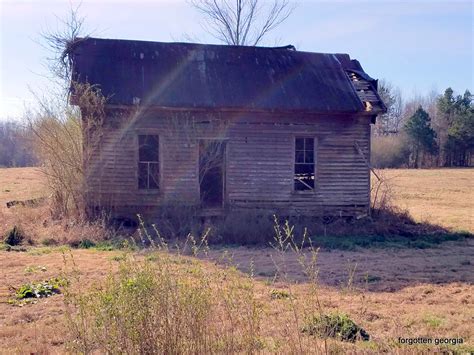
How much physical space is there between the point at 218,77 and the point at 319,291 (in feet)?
32.7

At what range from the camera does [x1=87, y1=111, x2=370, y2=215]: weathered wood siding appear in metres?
14.8

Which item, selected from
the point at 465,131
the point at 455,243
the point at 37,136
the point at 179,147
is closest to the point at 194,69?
the point at 179,147

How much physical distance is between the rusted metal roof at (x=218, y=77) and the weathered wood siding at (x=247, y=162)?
1.47 feet

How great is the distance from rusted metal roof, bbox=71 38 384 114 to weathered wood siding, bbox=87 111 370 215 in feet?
1.47

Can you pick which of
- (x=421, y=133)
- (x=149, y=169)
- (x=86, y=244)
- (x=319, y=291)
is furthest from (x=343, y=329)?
(x=421, y=133)

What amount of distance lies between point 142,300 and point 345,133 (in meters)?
13.0

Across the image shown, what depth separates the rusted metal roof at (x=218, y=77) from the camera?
15273mm

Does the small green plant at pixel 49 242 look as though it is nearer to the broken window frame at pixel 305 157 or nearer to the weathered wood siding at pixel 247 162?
the weathered wood siding at pixel 247 162

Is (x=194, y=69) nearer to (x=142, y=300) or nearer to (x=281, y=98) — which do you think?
(x=281, y=98)

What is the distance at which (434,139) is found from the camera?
59500 mm

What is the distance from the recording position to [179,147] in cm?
1516

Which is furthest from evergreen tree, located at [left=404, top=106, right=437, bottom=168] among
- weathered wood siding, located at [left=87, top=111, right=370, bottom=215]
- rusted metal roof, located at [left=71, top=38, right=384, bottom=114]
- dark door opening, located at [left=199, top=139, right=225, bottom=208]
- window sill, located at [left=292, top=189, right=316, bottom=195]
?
dark door opening, located at [left=199, top=139, right=225, bottom=208]

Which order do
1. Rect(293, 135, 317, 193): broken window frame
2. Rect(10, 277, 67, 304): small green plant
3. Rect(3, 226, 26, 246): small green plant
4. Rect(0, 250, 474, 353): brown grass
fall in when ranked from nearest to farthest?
Rect(0, 250, 474, 353): brown grass < Rect(10, 277, 67, 304): small green plant < Rect(3, 226, 26, 246): small green plant < Rect(293, 135, 317, 193): broken window frame

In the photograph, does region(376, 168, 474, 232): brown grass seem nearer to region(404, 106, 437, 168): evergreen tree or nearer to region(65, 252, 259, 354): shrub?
region(65, 252, 259, 354): shrub
